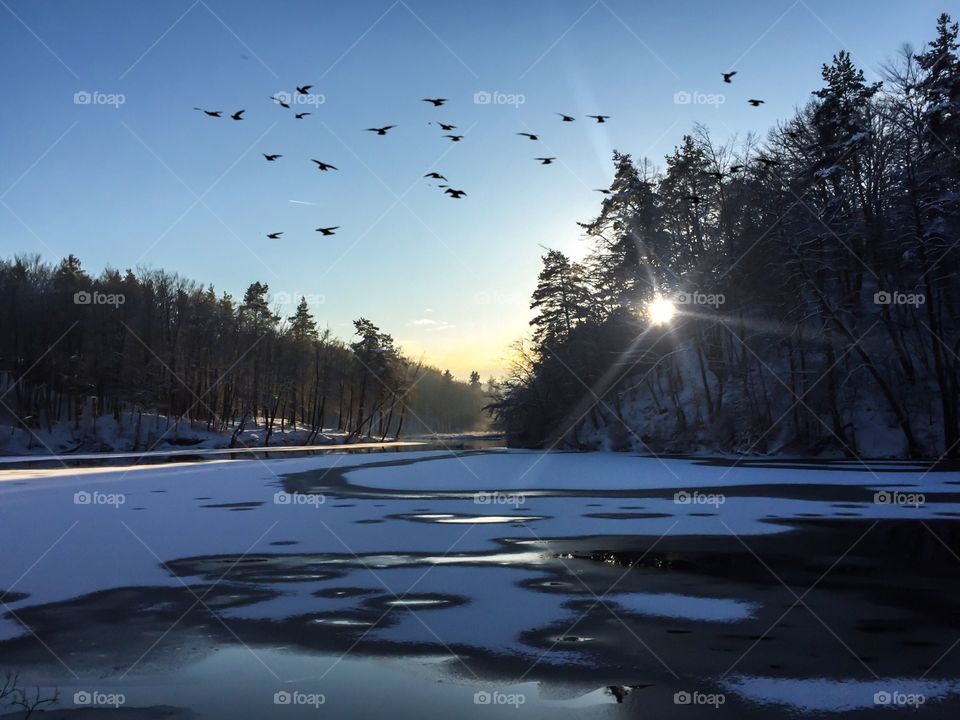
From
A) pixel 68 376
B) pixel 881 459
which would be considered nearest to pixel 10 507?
pixel 881 459

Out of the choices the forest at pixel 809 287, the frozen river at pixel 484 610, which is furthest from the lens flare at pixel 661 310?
the frozen river at pixel 484 610

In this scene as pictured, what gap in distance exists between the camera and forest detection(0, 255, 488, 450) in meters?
74.9

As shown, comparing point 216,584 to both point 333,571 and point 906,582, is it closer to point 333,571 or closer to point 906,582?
point 333,571

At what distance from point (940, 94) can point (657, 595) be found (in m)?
41.3

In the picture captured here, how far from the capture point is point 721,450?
48.1 metres

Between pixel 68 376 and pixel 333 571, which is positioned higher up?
pixel 68 376

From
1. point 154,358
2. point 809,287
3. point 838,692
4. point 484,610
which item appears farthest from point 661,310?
point 154,358

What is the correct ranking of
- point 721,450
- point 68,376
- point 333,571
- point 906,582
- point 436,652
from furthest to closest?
point 68,376 → point 721,450 → point 333,571 → point 906,582 → point 436,652

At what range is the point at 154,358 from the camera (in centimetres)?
8062

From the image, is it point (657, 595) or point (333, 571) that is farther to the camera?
point (333, 571)

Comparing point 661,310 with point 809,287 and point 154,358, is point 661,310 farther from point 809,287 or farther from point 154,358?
point 154,358

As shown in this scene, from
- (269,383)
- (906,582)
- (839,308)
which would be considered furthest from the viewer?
(269,383)

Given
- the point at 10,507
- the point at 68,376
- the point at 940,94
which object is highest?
→ the point at 940,94

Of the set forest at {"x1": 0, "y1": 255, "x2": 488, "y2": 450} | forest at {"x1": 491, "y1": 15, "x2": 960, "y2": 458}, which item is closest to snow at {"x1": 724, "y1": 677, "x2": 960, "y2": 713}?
forest at {"x1": 491, "y1": 15, "x2": 960, "y2": 458}
